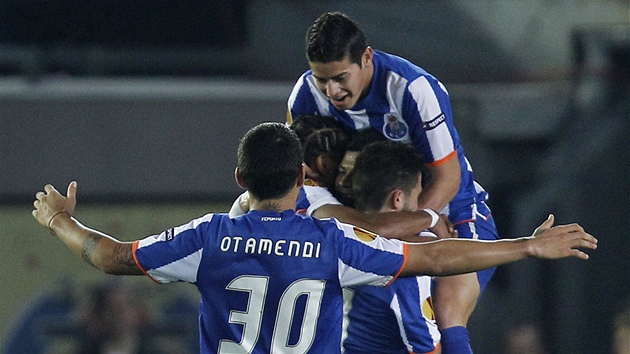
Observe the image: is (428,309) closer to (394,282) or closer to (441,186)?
(394,282)

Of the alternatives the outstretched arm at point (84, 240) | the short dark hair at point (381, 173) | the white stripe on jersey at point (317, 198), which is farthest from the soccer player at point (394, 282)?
the outstretched arm at point (84, 240)

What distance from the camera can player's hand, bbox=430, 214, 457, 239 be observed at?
4.67 meters

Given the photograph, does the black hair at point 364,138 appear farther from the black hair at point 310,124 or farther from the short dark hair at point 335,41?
the short dark hair at point 335,41

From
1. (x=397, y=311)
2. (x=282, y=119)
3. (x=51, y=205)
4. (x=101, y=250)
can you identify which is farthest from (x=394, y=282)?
(x=282, y=119)

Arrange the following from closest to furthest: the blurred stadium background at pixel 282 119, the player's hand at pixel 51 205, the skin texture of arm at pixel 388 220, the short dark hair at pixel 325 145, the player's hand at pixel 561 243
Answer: the player's hand at pixel 561 243
the player's hand at pixel 51 205
the skin texture of arm at pixel 388 220
the short dark hair at pixel 325 145
the blurred stadium background at pixel 282 119

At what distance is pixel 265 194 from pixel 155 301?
22.3ft

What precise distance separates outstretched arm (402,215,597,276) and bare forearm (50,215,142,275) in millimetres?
903

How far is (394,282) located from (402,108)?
27.1 inches

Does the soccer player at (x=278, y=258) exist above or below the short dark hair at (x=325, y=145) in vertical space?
below

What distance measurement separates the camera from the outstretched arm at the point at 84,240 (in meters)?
4.03

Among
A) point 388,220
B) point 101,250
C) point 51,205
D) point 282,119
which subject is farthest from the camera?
point 282,119

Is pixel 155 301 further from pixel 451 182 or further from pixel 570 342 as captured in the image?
pixel 451 182

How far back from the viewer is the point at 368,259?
3982 mm

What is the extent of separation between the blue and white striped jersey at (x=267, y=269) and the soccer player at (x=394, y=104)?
0.86 m
